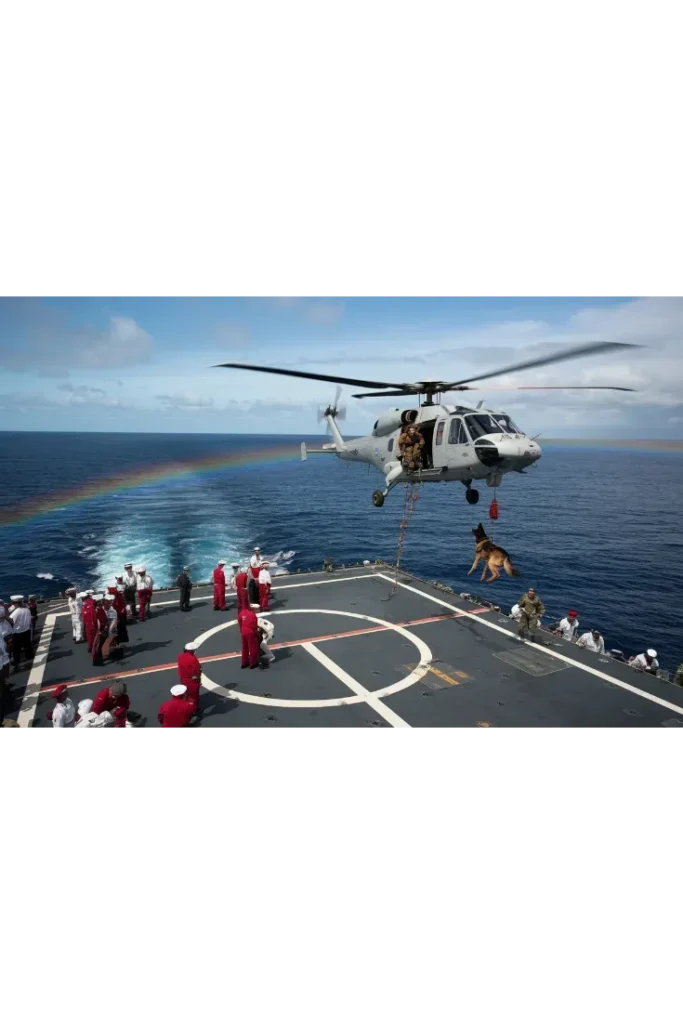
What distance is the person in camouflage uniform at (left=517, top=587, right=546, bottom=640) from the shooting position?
654 inches

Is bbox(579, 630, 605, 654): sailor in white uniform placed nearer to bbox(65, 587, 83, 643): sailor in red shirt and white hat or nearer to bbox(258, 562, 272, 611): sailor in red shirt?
bbox(258, 562, 272, 611): sailor in red shirt

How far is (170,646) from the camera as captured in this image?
55.8 ft

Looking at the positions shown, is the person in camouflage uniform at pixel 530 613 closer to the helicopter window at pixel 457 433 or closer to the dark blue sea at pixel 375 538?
the helicopter window at pixel 457 433

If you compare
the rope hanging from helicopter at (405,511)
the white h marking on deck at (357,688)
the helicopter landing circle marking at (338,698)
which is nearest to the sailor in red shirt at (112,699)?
the helicopter landing circle marking at (338,698)

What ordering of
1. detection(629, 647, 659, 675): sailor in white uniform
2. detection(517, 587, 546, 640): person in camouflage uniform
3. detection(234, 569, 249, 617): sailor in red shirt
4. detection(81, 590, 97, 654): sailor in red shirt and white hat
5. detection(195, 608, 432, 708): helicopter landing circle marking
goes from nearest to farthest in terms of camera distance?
detection(195, 608, 432, 708): helicopter landing circle marking < detection(81, 590, 97, 654): sailor in red shirt and white hat < detection(629, 647, 659, 675): sailor in white uniform < detection(517, 587, 546, 640): person in camouflage uniform < detection(234, 569, 249, 617): sailor in red shirt

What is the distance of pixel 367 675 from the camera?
1516 cm

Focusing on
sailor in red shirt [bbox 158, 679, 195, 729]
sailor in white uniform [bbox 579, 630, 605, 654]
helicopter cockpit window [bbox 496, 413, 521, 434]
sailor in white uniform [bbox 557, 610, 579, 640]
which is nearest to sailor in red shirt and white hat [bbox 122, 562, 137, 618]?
sailor in red shirt [bbox 158, 679, 195, 729]

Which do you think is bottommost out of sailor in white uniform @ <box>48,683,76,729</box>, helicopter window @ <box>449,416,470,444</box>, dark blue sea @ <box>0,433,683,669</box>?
dark blue sea @ <box>0,433,683,669</box>

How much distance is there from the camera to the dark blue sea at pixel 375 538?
40.4m

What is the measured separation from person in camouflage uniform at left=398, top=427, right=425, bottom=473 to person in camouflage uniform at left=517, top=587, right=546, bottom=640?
5802 millimetres

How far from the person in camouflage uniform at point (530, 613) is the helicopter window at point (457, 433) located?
222 inches

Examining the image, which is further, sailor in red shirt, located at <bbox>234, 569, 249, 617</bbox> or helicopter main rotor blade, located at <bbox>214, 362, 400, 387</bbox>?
sailor in red shirt, located at <bbox>234, 569, 249, 617</bbox>

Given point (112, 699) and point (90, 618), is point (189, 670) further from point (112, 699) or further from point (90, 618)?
point (90, 618)

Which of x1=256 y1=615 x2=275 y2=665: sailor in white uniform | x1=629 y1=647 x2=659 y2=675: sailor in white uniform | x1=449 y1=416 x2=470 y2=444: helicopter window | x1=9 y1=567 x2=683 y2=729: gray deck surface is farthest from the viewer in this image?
x1=256 y1=615 x2=275 y2=665: sailor in white uniform
